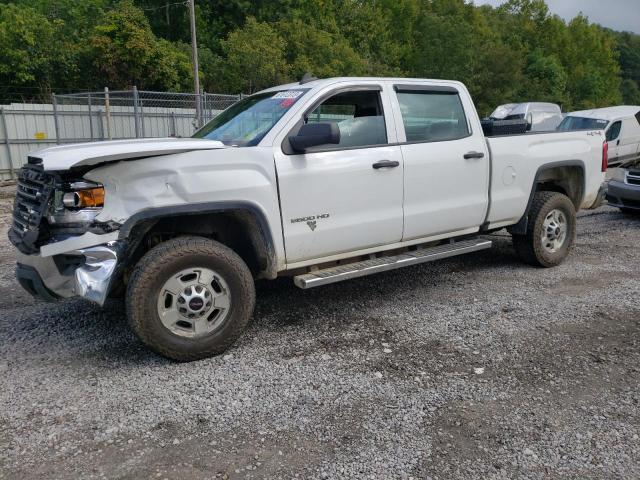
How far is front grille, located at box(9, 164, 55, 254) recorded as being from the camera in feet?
12.3

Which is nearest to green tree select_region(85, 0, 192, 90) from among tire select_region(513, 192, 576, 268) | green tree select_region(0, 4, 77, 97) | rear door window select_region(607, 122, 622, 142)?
green tree select_region(0, 4, 77, 97)

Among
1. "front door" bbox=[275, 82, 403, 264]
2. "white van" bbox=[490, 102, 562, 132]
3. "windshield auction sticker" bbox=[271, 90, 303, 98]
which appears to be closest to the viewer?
"front door" bbox=[275, 82, 403, 264]

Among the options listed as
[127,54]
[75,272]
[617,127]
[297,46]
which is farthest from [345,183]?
[297,46]

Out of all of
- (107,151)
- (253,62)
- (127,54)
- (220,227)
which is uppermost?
(127,54)

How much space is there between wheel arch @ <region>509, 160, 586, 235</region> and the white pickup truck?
113 millimetres

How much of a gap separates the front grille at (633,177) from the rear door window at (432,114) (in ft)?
17.9

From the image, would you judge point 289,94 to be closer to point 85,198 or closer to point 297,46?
point 85,198

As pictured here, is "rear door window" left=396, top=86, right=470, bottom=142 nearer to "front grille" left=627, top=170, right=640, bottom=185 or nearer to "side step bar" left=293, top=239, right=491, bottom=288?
"side step bar" left=293, top=239, right=491, bottom=288

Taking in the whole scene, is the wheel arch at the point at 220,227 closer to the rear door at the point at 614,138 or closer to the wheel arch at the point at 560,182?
the wheel arch at the point at 560,182

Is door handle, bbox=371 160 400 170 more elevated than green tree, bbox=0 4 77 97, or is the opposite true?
green tree, bbox=0 4 77 97

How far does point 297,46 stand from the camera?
118ft

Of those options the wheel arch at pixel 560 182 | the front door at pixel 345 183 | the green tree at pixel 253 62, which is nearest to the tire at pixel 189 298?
the front door at pixel 345 183

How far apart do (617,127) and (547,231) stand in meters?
12.3

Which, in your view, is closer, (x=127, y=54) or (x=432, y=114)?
(x=432, y=114)
